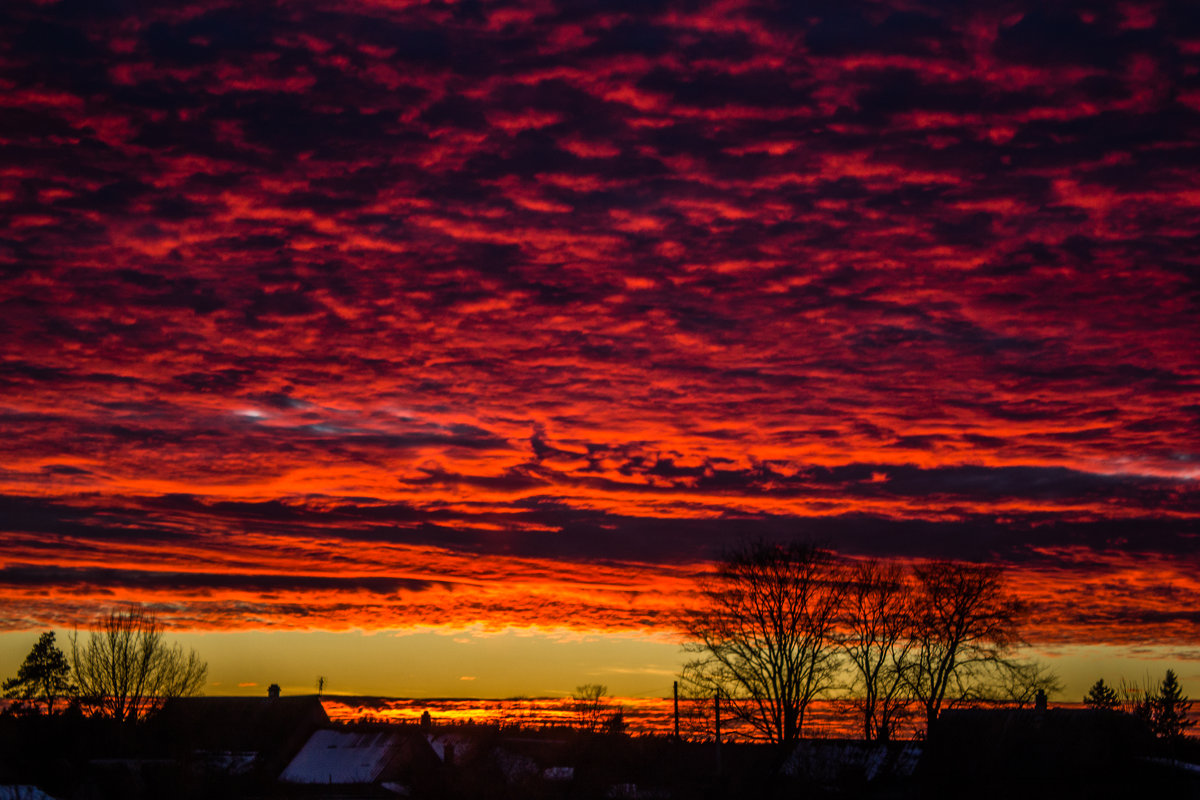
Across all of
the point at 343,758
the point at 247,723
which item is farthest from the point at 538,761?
the point at 247,723

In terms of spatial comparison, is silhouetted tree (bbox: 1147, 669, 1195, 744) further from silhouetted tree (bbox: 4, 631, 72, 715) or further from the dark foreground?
silhouetted tree (bbox: 4, 631, 72, 715)

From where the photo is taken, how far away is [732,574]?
66938mm

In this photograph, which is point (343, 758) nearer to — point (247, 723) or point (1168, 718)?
point (247, 723)

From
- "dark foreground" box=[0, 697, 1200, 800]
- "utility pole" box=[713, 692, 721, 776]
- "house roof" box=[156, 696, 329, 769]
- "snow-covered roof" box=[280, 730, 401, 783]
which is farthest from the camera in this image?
"house roof" box=[156, 696, 329, 769]

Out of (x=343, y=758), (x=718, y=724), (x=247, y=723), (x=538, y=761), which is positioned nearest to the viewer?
(x=718, y=724)

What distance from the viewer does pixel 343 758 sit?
269ft

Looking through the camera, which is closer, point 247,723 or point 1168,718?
point 1168,718

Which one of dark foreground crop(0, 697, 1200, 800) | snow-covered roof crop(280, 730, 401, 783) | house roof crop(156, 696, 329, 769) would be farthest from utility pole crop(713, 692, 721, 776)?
house roof crop(156, 696, 329, 769)

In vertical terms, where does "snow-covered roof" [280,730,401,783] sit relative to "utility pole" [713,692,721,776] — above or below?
below

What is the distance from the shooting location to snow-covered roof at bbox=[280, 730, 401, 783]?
80438 millimetres

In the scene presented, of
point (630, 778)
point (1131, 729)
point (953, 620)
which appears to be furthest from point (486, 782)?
point (1131, 729)

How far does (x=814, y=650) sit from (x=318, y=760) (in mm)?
39665

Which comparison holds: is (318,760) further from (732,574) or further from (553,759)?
(732,574)

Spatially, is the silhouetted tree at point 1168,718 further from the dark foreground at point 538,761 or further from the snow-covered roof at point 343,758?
the snow-covered roof at point 343,758
